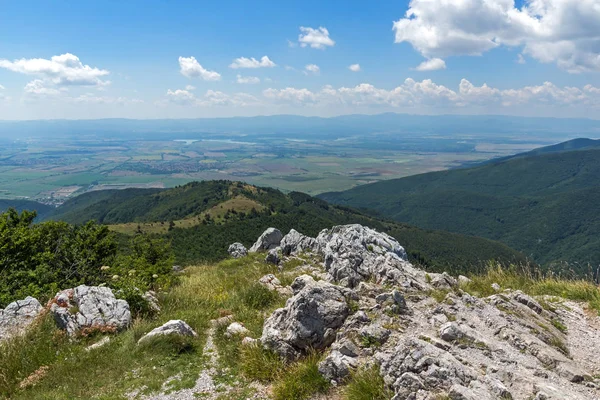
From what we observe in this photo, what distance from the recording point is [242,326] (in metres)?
9.62

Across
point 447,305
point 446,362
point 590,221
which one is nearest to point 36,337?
point 446,362

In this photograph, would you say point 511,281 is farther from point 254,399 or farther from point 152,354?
point 152,354

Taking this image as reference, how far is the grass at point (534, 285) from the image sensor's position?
10883mm

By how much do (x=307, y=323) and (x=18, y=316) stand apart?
861 centimetres

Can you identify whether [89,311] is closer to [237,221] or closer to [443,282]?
[443,282]

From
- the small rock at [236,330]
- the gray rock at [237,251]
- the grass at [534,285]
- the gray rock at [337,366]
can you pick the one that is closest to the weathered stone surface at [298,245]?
the gray rock at [237,251]

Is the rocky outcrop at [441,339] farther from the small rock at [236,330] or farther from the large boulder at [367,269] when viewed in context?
the small rock at [236,330]

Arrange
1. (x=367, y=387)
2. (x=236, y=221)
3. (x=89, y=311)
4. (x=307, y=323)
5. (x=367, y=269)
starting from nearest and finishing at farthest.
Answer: (x=367, y=387) < (x=307, y=323) < (x=89, y=311) < (x=367, y=269) < (x=236, y=221)

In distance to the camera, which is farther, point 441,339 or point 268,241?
point 268,241

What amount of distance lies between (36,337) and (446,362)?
391 inches

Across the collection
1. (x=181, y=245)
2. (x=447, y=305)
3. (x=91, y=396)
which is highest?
(x=447, y=305)

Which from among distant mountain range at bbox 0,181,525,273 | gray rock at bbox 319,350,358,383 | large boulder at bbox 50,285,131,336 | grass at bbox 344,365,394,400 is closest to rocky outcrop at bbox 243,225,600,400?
gray rock at bbox 319,350,358,383

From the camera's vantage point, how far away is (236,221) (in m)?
94.4

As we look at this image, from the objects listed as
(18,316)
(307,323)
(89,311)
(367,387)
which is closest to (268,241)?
(89,311)
